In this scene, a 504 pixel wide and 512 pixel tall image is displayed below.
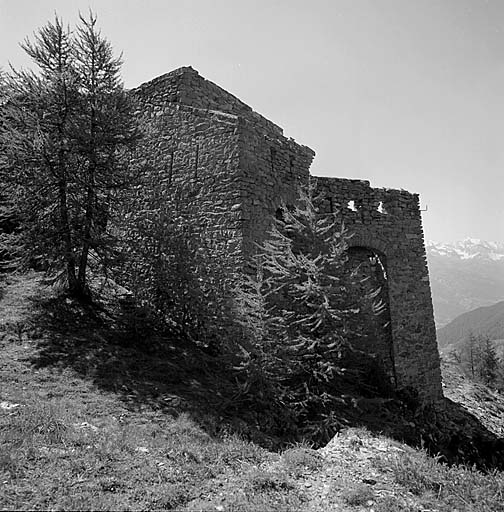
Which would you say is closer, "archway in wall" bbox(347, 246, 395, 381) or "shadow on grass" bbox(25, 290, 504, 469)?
"shadow on grass" bbox(25, 290, 504, 469)

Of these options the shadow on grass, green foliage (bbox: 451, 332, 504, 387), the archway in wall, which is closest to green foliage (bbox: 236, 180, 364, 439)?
the shadow on grass

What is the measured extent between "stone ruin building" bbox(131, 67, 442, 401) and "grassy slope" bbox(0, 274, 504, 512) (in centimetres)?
421

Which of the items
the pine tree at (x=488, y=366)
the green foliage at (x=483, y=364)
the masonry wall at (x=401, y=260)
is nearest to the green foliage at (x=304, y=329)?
the masonry wall at (x=401, y=260)

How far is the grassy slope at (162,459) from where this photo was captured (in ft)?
15.3

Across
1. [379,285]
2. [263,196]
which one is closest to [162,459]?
[263,196]

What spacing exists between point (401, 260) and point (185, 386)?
8580 mm

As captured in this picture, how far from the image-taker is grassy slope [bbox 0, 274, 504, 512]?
4.67 meters

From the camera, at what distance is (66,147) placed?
10.8 m

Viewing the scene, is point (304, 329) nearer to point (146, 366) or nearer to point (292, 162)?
point (146, 366)

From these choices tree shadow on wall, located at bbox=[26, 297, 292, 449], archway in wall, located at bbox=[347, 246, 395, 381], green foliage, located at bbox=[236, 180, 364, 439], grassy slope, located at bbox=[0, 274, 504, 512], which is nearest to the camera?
grassy slope, located at bbox=[0, 274, 504, 512]

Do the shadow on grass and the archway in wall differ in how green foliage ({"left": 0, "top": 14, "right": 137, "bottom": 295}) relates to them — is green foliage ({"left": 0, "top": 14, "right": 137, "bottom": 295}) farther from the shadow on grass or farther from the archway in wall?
→ the archway in wall

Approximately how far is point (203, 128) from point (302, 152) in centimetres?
297

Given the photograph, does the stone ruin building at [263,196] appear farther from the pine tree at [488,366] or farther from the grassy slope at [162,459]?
the pine tree at [488,366]

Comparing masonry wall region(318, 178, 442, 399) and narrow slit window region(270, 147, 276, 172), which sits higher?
narrow slit window region(270, 147, 276, 172)
